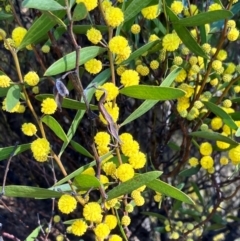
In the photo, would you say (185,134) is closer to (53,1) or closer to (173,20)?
(173,20)

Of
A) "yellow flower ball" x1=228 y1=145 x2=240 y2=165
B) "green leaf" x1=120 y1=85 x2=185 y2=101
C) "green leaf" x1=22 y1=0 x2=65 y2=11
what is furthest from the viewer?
"yellow flower ball" x1=228 y1=145 x2=240 y2=165

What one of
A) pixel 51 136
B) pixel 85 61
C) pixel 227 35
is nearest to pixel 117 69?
pixel 85 61

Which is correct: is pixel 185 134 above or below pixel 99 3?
below

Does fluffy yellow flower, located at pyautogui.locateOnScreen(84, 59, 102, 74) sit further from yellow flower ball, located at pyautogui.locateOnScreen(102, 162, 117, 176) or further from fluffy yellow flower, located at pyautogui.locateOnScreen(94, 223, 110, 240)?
fluffy yellow flower, located at pyautogui.locateOnScreen(94, 223, 110, 240)

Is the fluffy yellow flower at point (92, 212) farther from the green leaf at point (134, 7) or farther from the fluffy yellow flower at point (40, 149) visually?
the green leaf at point (134, 7)

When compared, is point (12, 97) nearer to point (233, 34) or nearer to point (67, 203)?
point (67, 203)

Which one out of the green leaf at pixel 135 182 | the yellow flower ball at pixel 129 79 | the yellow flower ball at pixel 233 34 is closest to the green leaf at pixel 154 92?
the yellow flower ball at pixel 129 79

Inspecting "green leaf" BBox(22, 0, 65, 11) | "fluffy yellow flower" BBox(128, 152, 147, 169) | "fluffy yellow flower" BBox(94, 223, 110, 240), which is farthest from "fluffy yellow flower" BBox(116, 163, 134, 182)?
"green leaf" BBox(22, 0, 65, 11)

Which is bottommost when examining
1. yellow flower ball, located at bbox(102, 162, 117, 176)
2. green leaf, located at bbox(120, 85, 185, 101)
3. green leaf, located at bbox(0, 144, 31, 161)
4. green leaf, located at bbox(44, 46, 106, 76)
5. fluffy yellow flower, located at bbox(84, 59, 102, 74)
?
yellow flower ball, located at bbox(102, 162, 117, 176)
